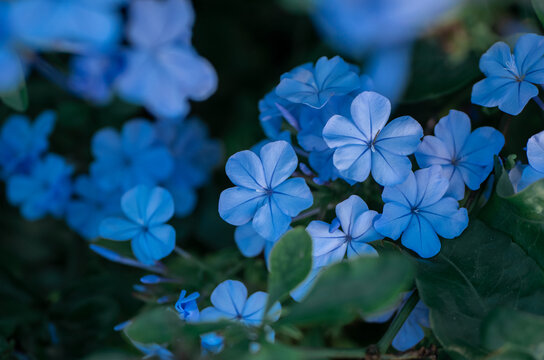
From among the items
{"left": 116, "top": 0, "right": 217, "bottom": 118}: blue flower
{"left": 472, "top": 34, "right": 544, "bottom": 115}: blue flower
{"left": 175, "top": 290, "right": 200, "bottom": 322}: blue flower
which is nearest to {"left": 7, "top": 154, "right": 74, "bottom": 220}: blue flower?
{"left": 116, "top": 0, "right": 217, "bottom": 118}: blue flower

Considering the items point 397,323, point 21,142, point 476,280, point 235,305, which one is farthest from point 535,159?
point 21,142

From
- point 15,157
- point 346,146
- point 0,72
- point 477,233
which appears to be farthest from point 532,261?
point 15,157

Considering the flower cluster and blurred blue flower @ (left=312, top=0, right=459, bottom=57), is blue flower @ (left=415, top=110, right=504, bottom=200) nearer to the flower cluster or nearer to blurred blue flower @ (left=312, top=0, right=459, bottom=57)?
blurred blue flower @ (left=312, top=0, right=459, bottom=57)

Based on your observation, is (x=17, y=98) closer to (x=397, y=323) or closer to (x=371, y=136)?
(x=371, y=136)

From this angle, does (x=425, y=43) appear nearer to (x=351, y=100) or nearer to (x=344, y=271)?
(x=351, y=100)

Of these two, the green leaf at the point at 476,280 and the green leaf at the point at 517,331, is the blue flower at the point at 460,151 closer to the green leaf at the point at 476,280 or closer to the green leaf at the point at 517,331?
the green leaf at the point at 476,280

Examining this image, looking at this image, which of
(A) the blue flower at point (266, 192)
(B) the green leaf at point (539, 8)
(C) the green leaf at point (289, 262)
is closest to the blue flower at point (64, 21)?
(A) the blue flower at point (266, 192)

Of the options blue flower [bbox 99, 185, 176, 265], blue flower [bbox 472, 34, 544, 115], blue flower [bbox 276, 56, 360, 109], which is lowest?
blue flower [bbox 99, 185, 176, 265]
